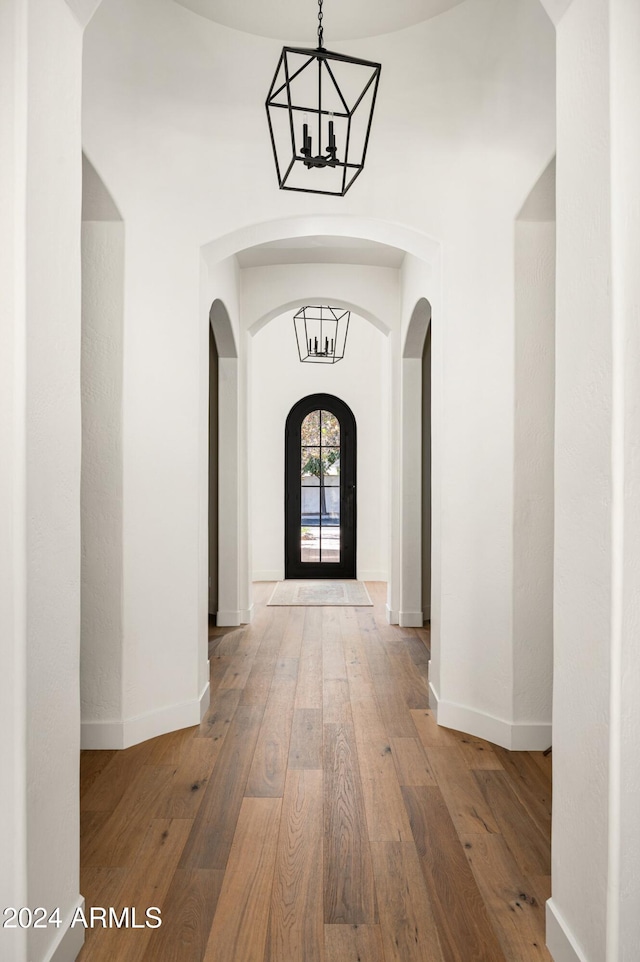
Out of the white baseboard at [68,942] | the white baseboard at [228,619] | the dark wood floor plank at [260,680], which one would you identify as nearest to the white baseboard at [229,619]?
the white baseboard at [228,619]

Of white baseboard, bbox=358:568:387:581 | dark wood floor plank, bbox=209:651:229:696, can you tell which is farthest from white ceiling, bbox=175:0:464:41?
white baseboard, bbox=358:568:387:581

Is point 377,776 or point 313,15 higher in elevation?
point 313,15

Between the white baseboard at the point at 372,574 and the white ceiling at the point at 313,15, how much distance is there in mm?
5925

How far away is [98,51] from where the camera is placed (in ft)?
8.30

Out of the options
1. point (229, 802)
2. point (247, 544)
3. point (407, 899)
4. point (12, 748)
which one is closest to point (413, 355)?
point (247, 544)

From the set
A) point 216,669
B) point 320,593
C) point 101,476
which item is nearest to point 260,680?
point 216,669

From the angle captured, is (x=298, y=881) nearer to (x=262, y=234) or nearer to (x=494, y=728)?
(x=494, y=728)

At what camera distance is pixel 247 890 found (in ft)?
6.46

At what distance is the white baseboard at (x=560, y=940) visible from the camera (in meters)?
1.58

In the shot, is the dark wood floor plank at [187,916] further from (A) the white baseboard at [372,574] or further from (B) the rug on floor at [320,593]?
(A) the white baseboard at [372,574]

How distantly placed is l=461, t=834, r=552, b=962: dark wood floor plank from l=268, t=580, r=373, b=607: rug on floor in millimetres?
4259

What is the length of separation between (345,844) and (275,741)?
0.94 metres

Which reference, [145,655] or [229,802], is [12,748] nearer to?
[229,802]

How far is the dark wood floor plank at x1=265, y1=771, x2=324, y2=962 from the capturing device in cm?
173
